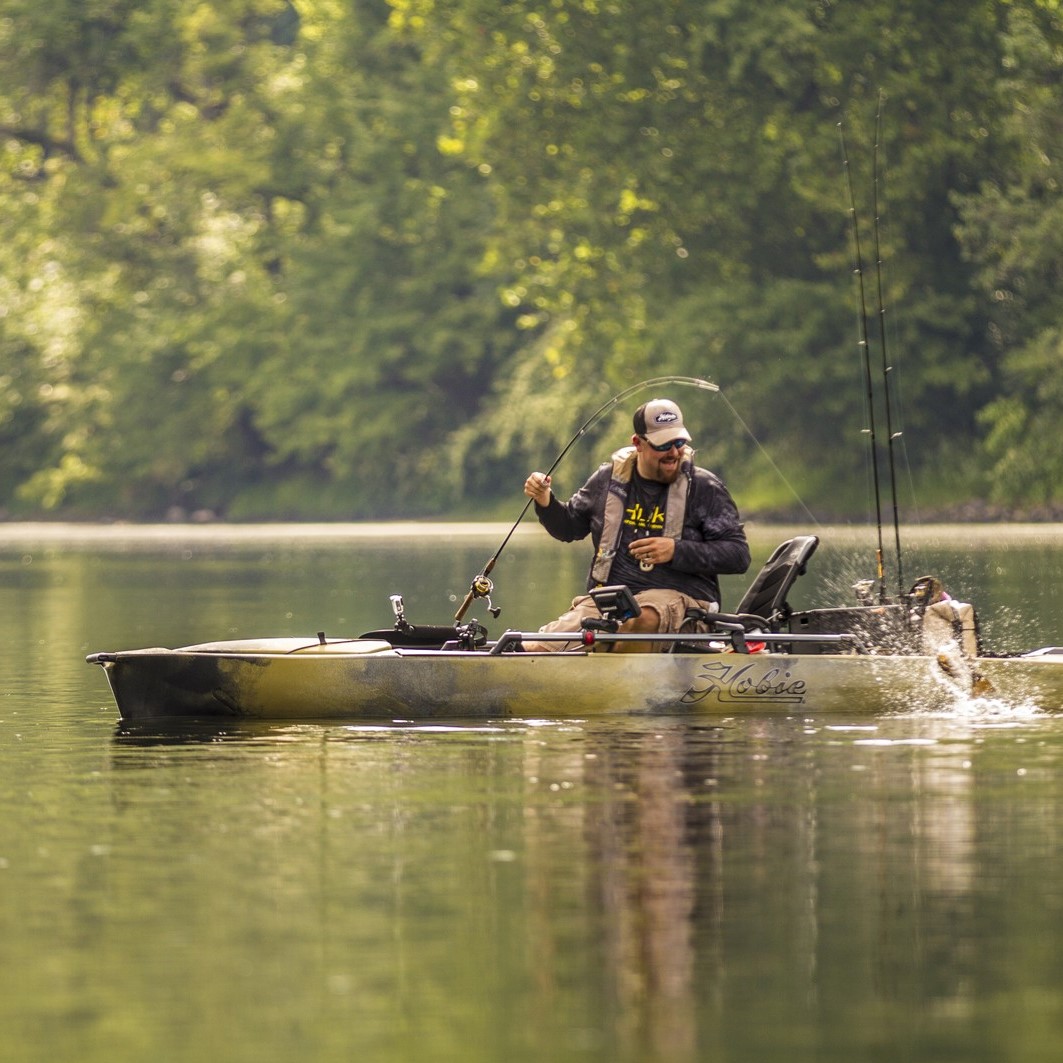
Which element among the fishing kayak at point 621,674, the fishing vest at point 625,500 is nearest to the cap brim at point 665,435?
the fishing vest at point 625,500

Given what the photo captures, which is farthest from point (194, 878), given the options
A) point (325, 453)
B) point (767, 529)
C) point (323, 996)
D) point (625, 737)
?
point (325, 453)

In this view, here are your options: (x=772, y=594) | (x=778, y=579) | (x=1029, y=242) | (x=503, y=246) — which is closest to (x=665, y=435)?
(x=778, y=579)

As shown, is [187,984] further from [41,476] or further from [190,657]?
[41,476]

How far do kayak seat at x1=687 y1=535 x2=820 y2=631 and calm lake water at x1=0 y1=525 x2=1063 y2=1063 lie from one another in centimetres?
56

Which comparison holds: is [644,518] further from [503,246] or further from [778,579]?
[503,246]

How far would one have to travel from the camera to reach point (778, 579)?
49.7ft

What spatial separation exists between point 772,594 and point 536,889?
6241mm

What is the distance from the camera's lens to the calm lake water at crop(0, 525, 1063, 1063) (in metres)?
7.24

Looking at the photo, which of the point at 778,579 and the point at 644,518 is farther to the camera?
the point at 778,579

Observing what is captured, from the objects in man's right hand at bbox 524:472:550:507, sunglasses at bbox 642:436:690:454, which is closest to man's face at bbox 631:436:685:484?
sunglasses at bbox 642:436:690:454

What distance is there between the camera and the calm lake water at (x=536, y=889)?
23.8 feet

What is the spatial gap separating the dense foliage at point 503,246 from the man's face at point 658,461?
2413cm

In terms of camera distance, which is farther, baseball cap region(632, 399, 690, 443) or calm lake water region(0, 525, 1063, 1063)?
baseball cap region(632, 399, 690, 443)

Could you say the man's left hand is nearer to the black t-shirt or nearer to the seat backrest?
the black t-shirt
